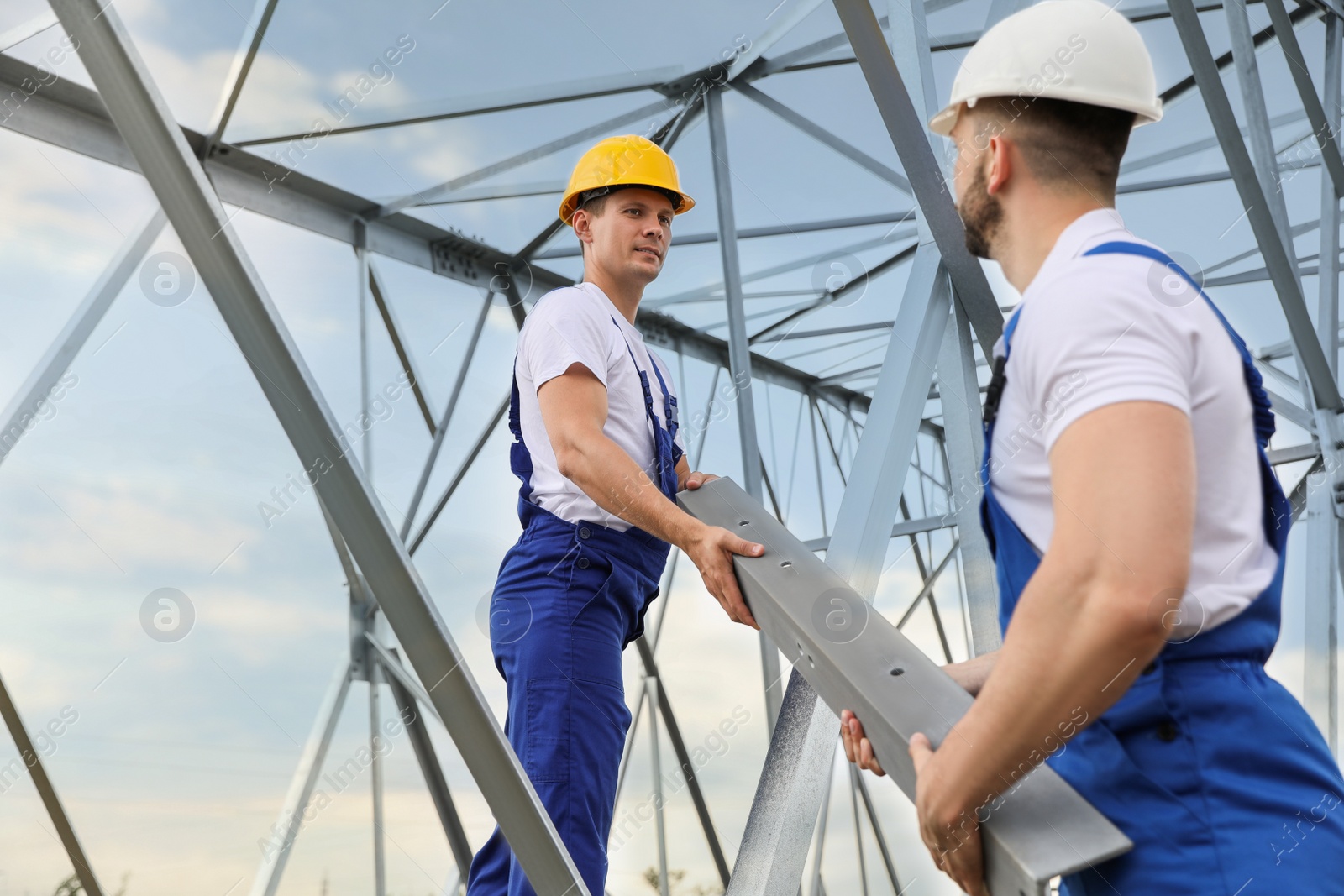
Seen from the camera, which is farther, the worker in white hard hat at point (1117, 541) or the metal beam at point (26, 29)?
the metal beam at point (26, 29)

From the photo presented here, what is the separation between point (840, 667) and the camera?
2115mm

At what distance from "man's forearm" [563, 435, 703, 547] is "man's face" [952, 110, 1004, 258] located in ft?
3.94

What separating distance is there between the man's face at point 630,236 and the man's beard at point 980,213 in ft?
5.76

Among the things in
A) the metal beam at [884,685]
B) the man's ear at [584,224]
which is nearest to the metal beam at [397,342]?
the man's ear at [584,224]

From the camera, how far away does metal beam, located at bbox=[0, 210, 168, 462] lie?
17.2 ft

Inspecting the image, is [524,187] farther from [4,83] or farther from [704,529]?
[704,529]

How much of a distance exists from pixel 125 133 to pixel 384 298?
20.8ft

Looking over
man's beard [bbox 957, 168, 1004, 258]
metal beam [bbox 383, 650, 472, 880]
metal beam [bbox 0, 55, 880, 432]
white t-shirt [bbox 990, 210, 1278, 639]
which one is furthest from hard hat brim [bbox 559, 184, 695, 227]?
metal beam [bbox 383, 650, 472, 880]

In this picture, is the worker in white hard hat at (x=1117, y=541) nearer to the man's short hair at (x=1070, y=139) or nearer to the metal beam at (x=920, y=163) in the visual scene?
the man's short hair at (x=1070, y=139)

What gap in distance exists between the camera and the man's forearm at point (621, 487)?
2.89 meters

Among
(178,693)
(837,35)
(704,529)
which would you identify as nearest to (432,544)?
(178,693)

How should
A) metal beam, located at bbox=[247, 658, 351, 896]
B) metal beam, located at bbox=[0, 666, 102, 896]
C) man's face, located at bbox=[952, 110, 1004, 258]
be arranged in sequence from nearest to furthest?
man's face, located at bbox=[952, 110, 1004, 258]
metal beam, located at bbox=[0, 666, 102, 896]
metal beam, located at bbox=[247, 658, 351, 896]

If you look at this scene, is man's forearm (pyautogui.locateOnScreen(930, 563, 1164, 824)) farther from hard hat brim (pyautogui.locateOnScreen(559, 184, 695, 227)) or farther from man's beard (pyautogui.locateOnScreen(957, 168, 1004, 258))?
hard hat brim (pyautogui.locateOnScreen(559, 184, 695, 227))

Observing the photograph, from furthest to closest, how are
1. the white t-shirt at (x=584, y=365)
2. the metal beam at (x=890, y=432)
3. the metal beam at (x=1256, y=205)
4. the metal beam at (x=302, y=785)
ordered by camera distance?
the metal beam at (x=302, y=785)
the metal beam at (x=1256, y=205)
the metal beam at (x=890, y=432)
the white t-shirt at (x=584, y=365)
